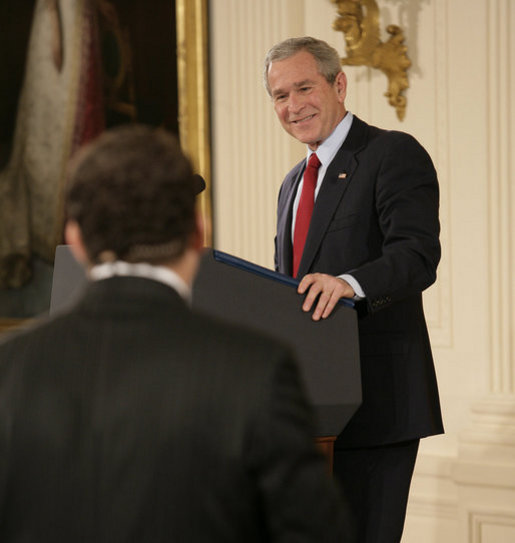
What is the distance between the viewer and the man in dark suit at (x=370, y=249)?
265cm

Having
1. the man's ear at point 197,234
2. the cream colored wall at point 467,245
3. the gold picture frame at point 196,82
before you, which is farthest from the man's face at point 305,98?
the gold picture frame at point 196,82

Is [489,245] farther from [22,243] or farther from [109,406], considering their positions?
[109,406]

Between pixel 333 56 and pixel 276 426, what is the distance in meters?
2.06

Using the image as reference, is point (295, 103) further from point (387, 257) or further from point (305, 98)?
point (387, 257)

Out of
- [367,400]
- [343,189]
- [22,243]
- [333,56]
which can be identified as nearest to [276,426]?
[367,400]

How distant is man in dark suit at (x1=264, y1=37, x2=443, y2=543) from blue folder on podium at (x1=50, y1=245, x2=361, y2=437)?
0.60 ft

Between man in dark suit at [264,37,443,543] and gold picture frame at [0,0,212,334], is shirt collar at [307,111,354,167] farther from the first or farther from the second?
gold picture frame at [0,0,212,334]

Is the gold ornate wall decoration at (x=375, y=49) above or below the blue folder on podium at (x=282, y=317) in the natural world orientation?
above

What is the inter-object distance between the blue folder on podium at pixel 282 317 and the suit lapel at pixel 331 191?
Answer: 0.57 metres

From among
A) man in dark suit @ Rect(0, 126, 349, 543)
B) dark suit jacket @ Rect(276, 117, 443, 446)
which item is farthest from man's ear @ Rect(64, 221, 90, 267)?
dark suit jacket @ Rect(276, 117, 443, 446)

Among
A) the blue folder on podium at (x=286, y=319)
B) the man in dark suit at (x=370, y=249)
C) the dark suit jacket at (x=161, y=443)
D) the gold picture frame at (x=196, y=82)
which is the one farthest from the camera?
the gold picture frame at (x=196, y=82)

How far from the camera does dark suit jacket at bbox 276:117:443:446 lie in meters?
2.65

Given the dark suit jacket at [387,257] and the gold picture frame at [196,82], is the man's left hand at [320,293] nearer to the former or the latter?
the dark suit jacket at [387,257]

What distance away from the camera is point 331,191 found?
113 inches
